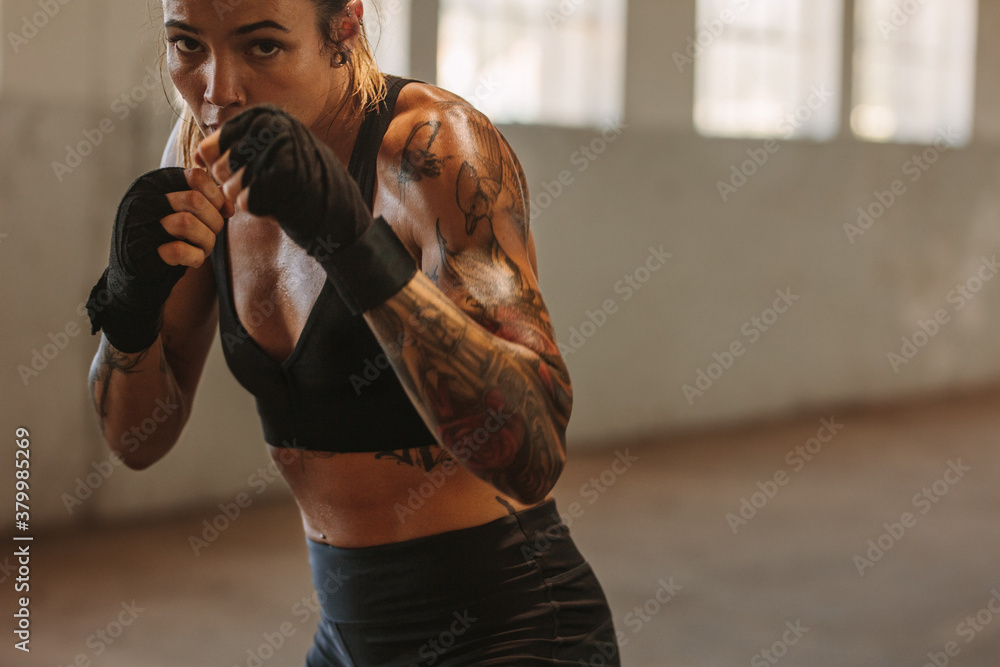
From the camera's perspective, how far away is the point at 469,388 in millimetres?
966

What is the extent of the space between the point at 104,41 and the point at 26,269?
34.8 inches

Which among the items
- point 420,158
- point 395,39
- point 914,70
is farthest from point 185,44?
point 914,70

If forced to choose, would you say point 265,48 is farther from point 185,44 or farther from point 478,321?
point 478,321

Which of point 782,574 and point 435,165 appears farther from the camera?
point 782,574

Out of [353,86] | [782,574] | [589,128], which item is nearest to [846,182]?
[589,128]

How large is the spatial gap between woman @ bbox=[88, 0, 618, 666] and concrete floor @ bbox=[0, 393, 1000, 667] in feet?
5.79

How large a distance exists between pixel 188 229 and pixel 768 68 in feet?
18.4

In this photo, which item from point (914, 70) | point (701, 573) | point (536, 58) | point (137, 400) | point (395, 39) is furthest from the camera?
point (914, 70)

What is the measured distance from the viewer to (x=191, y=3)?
3.73ft

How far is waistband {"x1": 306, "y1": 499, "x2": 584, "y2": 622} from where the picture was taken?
1.18m

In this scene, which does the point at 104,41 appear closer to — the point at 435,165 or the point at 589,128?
the point at 589,128

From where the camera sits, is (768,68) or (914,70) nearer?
(768,68)

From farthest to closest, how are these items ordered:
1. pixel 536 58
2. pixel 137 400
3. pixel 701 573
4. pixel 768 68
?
pixel 768 68, pixel 536 58, pixel 701 573, pixel 137 400

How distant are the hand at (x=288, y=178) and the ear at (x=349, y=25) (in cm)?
36
